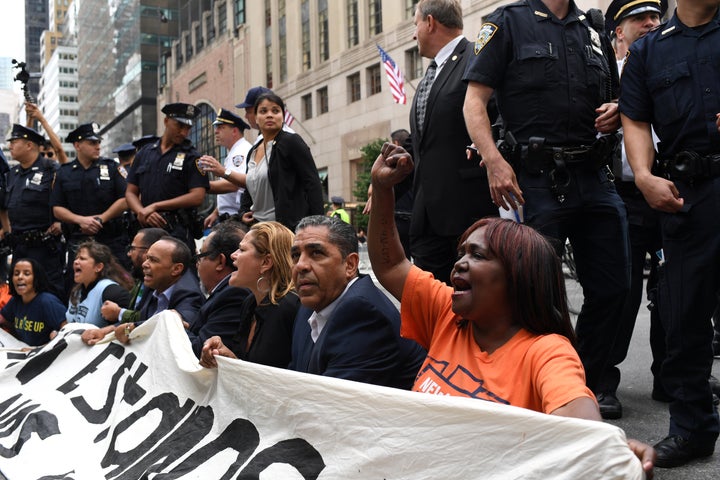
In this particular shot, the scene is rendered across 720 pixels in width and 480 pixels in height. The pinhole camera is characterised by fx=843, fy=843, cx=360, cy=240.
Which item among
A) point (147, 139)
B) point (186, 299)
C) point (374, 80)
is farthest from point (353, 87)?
point (186, 299)

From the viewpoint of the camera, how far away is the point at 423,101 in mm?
4219

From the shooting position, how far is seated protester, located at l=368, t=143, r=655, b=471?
7.53ft

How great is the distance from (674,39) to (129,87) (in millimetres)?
80787

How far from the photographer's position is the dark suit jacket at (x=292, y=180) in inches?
221

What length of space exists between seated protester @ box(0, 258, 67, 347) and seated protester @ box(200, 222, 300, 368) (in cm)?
336

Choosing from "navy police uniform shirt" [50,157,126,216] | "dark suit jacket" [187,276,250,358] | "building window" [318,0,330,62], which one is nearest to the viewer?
"dark suit jacket" [187,276,250,358]

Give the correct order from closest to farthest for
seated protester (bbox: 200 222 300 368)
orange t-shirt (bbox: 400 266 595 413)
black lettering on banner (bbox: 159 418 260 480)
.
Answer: orange t-shirt (bbox: 400 266 595 413) → black lettering on banner (bbox: 159 418 260 480) → seated protester (bbox: 200 222 300 368)

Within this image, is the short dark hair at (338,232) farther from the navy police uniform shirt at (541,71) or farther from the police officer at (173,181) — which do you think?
the police officer at (173,181)

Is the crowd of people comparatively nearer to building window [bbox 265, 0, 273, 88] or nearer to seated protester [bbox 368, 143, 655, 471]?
seated protester [bbox 368, 143, 655, 471]

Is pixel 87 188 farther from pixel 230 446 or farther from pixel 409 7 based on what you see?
pixel 409 7

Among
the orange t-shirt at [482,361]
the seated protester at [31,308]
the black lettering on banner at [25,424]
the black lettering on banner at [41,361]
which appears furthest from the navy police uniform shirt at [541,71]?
the seated protester at [31,308]

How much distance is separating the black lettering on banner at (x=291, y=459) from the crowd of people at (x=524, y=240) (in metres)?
0.41

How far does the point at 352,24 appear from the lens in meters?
41.3

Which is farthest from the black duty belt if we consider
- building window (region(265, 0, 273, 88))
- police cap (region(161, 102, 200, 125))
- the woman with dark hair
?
building window (region(265, 0, 273, 88))
